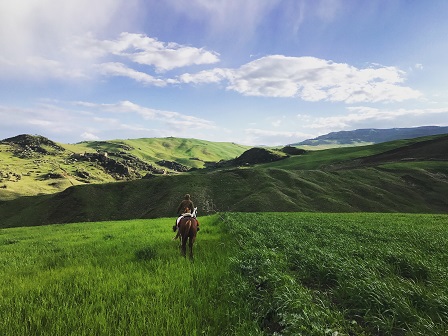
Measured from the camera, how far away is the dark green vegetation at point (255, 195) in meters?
66.6

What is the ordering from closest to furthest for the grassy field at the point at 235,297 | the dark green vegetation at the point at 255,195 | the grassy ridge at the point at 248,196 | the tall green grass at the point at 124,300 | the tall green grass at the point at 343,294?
the tall green grass at the point at 343,294, the grassy field at the point at 235,297, the tall green grass at the point at 124,300, the grassy ridge at the point at 248,196, the dark green vegetation at the point at 255,195

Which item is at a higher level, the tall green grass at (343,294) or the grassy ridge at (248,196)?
the tall green grass at (343,294)

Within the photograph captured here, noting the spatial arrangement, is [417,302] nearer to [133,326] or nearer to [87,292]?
[133,326]

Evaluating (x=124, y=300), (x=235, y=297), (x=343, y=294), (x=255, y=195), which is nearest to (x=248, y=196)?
(x=255, y=195)

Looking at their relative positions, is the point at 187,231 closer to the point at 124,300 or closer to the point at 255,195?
the point at 124,300

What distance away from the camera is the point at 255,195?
7019cm

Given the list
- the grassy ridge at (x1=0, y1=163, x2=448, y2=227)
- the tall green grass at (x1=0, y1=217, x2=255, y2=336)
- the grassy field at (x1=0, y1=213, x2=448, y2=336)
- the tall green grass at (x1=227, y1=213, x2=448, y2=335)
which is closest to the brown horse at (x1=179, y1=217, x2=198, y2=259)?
the grassy field at (x1=0, y1=213, x2=448, y2=336)

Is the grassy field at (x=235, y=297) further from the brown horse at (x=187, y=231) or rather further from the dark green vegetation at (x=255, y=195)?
the dark green vegetation at (x=255, y=195)

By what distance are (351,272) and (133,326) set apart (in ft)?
22.7

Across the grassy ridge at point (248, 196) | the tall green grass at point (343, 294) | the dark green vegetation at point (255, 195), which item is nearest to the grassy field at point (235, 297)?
the tall green grass at point (343, 294)

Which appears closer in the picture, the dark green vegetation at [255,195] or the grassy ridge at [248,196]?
the grassy ridge at [248,196]

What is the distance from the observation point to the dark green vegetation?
2621 inches

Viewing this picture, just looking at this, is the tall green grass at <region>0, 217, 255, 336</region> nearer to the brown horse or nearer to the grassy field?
the grassy field

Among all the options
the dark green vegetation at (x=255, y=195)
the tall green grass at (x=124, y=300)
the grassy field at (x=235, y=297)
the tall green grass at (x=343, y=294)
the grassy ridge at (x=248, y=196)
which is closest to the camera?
the tall green grass at (x=343, y=294)
